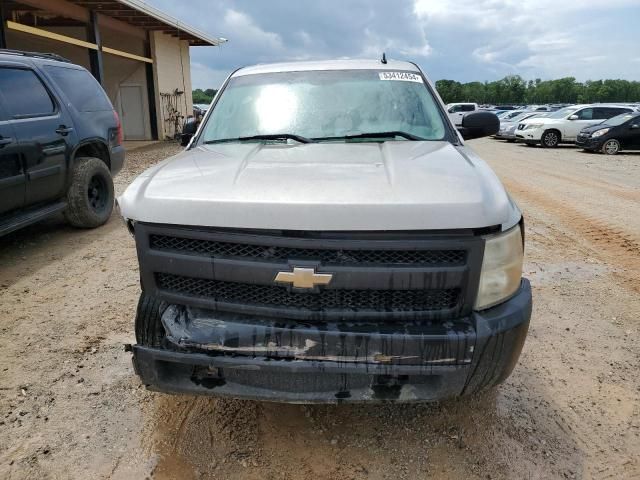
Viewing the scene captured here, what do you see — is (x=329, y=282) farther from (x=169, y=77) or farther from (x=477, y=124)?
(x=169, y=77)

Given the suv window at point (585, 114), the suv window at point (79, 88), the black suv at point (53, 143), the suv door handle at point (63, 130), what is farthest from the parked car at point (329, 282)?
the suv window at point (585, 114)

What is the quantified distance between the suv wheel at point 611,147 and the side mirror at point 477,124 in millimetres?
14675

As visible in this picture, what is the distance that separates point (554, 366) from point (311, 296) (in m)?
1.96

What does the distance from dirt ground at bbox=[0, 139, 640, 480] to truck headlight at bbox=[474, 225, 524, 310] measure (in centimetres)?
83

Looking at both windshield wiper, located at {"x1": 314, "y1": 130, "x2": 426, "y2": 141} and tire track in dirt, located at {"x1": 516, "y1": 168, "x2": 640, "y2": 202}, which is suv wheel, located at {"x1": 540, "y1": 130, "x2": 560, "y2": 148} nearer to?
tire track in dirt, located at {"x1": 516, "y1": 168, "x2": 640, "y2": 202}

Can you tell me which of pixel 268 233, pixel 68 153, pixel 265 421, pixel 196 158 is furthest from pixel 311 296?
pixel 68 153

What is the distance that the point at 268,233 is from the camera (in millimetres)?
2014

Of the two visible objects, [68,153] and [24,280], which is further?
[68,153]

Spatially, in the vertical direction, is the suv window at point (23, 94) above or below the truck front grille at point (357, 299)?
above

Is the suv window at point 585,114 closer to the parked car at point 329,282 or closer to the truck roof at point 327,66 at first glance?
the truck roof at point 327,66

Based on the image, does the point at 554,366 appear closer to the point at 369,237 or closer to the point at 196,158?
the point at 369,237

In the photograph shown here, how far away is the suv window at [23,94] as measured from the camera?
488 centimetres

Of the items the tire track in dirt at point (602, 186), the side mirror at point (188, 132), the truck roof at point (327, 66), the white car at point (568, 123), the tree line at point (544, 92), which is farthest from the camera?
the tree line at point (544, 92)

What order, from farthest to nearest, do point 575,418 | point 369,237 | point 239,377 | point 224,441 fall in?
1. point 575,418
2. point 224,441
3. point 239,377
4. point 369,237
